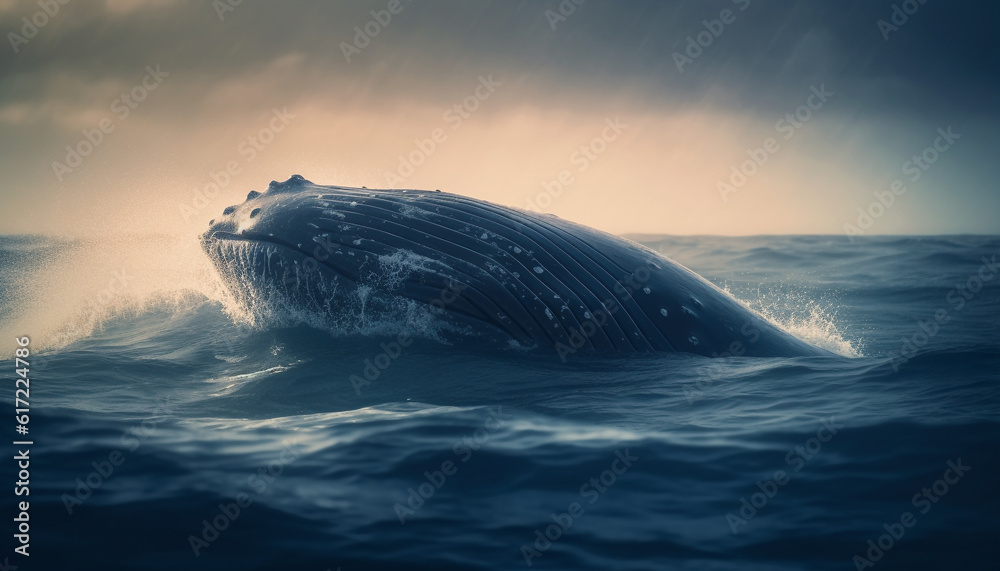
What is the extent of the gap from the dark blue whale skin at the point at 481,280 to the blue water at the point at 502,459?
33 centimetres

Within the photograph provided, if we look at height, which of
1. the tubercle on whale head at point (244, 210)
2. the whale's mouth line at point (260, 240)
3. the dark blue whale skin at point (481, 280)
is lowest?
the dark blue whale skin at point (481, 280)

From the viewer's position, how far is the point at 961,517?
444 cm

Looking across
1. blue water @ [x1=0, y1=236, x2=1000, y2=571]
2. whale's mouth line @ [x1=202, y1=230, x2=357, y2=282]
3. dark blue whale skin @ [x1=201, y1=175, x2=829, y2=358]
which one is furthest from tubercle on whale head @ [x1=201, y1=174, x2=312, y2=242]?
blue water @ [x1=0, y1=236, x2=1000, y2=571]

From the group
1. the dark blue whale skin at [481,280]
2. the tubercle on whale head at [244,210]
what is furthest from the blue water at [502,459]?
the tubercle on whale head at [244,210]

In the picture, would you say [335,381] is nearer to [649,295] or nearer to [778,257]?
[649,295]

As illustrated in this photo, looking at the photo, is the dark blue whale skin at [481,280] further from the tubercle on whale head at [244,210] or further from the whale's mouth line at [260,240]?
the tubercle on whale head at [244,210]

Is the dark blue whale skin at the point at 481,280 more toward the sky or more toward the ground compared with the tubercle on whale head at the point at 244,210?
more toward the ground

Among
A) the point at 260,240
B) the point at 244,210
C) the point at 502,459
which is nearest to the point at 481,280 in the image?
the point at 260,240

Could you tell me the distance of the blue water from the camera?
4.26 meters

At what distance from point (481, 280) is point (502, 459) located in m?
Result: 3.05

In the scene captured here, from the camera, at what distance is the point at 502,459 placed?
5316 millimetres

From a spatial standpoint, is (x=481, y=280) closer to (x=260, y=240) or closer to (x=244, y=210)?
(x=260, y=240)

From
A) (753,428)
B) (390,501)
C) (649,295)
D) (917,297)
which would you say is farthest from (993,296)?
(390,501)

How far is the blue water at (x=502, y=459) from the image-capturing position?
426cm
